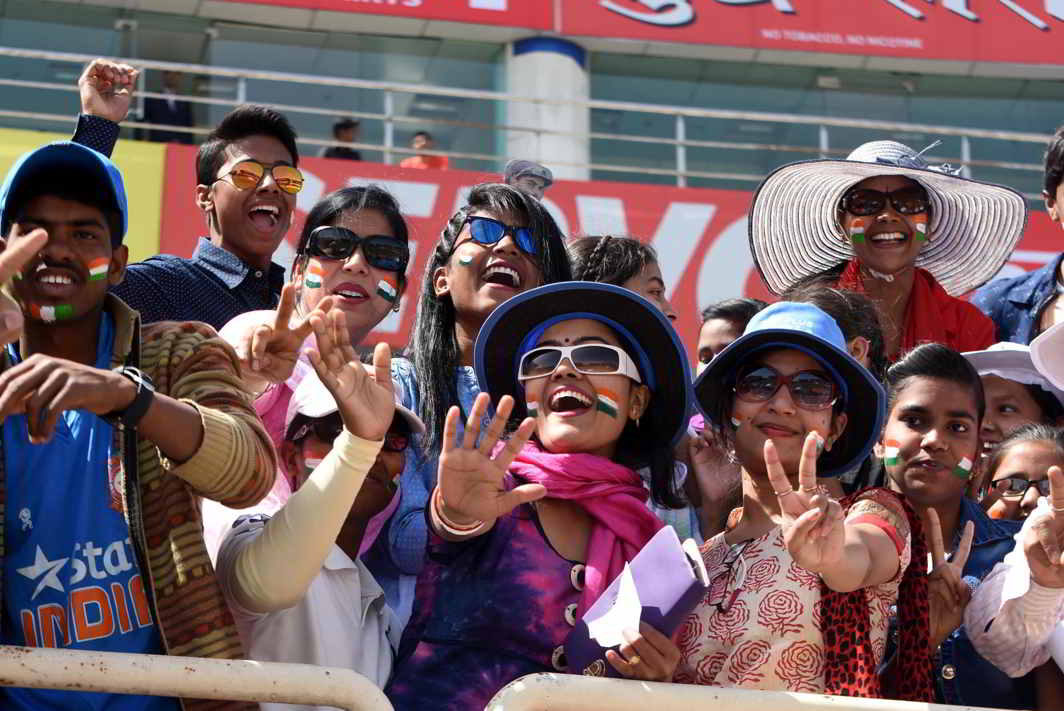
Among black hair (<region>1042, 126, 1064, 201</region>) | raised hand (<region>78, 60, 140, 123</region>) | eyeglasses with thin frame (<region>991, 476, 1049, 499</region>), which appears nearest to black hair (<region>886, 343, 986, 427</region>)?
eyeglasses with thin frame (<region>991, 476, 1049, 499</region>)

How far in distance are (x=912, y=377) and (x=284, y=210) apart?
187 cm

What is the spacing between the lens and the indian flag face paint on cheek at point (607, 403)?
145 inches

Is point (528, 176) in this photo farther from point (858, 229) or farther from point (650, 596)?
point (650, 596)

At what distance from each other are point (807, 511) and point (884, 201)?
92.2 inches

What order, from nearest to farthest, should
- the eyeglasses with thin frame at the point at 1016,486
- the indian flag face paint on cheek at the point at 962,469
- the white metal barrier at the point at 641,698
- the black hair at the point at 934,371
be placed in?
the white metal barrier at the point at 641,698, the indian flag face paint on cheek at the point at 962,469, the black hair at the point at 934,371, the eyeglasses with thin frame at the point at 1016,486

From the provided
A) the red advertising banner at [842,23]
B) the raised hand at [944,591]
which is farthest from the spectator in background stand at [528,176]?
the red advertising banner at [842,23]

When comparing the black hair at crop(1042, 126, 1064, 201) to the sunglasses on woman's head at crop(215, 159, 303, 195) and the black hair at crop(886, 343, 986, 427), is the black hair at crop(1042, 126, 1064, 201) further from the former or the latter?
the sunglasses on woman's head at crop(215, 159, 303, 195)

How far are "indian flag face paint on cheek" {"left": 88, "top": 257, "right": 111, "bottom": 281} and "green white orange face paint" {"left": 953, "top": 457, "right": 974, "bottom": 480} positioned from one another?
2.06m

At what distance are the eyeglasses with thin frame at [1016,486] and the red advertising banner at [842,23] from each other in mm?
10656

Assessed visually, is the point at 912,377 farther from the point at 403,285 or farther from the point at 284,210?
the point at 284,210

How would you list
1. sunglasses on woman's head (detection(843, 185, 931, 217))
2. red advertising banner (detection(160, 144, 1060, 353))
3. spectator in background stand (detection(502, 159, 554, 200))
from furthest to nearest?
1. red advertising banner (detection(160, 144, 1060, 353))
2. spectator in background stand (detection(502, 159, 554, 200))
3. sunglasses on woman's head (detection(843, 185, 931, 217))

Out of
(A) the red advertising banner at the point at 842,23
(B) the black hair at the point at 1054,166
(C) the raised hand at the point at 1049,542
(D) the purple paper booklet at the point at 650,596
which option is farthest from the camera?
(A) the red advertising banner at the point at 842,23

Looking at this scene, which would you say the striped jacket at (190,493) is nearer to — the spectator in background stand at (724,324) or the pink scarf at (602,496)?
the pink scarf at (602,496)

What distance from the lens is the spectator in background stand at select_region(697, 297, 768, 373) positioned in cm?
528
